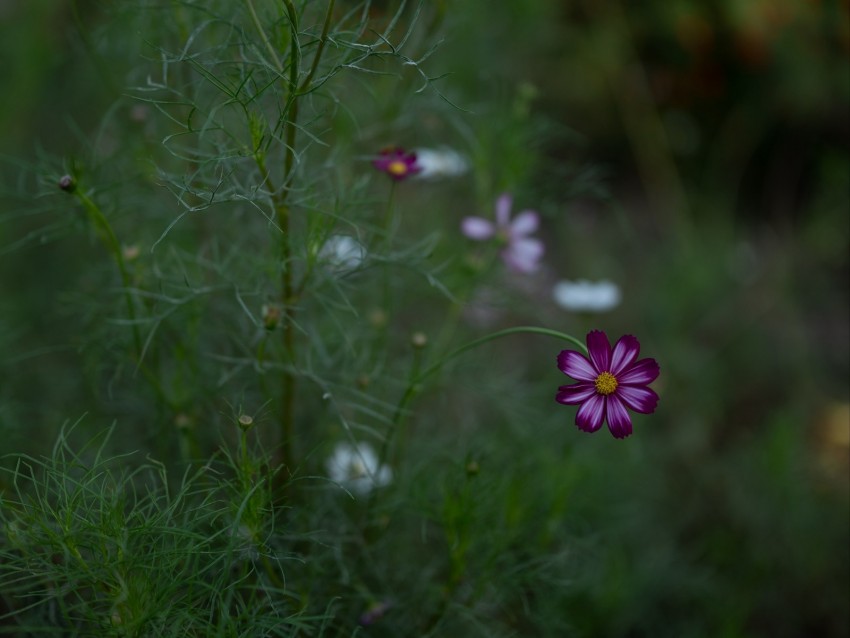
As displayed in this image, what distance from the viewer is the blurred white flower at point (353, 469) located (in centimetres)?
105

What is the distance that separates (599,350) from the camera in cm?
75

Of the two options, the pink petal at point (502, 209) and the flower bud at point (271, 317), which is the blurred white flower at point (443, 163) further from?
the flower bud at point (271, 317)

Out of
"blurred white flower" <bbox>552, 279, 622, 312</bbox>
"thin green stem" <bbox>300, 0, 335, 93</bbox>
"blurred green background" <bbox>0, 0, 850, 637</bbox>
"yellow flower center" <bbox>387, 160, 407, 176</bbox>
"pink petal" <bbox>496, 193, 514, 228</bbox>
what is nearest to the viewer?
"thin green stem" <bbox>300, 0, 335, 93</bbox>

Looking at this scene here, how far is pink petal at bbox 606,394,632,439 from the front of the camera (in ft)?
2.43

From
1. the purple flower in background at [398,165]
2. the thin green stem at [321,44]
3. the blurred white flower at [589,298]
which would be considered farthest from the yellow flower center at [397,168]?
the blurred white flower at [589,298]

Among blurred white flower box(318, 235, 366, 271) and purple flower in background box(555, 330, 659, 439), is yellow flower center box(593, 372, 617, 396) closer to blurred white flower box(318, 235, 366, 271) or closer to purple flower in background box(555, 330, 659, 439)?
purple flower in background box(555, 330, 659, 439)

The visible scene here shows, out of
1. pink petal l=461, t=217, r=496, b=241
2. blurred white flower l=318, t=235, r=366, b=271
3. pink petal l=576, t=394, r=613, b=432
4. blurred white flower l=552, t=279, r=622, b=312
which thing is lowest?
pink petal l=576, t=394, r=613, b=432

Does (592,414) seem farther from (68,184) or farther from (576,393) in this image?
(68,184)

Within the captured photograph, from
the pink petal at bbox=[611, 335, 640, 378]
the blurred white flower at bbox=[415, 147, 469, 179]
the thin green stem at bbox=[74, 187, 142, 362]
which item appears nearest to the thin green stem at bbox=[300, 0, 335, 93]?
the thin green stem at bbox=[74, 187, 142, 362]

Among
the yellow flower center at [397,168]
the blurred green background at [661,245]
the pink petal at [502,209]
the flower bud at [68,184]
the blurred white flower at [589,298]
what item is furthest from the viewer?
the blurred white flower at [589,298]

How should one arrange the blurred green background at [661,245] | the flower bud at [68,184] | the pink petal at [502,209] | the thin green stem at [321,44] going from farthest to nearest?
the blurred green background at [661,245] → the pink petal at [502,209] → the flower bud at [68,184] → the thin green stem at [321,44]

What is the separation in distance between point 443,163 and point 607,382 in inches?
29.0

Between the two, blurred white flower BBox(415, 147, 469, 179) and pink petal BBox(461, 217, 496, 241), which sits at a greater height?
blurred white flower BBox(415, 147, 469, 179)

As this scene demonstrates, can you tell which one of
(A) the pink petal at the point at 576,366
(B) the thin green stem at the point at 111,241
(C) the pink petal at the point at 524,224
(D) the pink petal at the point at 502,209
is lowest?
(B) the thin green stem at the point at 111,241
